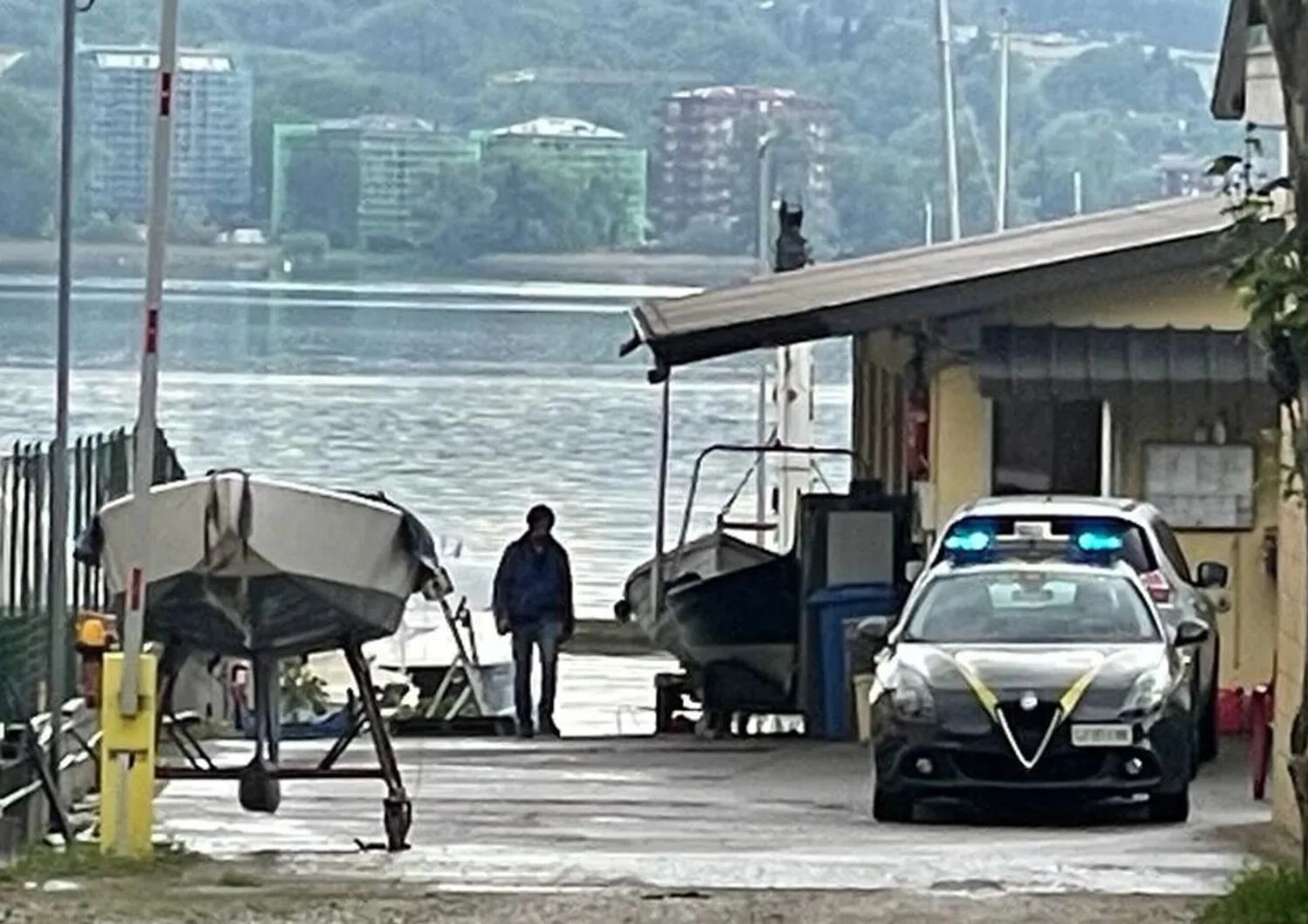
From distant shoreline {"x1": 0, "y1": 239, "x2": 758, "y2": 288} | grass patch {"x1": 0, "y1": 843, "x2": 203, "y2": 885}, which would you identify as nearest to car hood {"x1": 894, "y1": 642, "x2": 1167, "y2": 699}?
grass patch {"x1": 0, "y1": 843, "x2": 203, "y2": 885}

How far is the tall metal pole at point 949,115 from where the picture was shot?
1673 inches

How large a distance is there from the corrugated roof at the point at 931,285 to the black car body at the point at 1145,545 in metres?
2.01

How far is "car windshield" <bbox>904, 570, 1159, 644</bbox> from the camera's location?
1830 cm

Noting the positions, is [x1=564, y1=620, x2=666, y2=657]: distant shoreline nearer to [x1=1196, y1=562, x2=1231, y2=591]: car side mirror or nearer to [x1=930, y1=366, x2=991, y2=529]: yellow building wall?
[x1=930, y1=366, x2=991, y2=529]: yellow building wall

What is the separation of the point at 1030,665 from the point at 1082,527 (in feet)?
11.1

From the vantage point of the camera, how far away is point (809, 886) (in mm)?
12383

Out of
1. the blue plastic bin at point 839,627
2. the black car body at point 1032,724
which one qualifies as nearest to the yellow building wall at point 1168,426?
the blue plastic bin at point 839,627

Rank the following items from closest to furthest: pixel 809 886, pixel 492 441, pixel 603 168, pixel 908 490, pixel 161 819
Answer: pixel 809 886 → pixel 161 819 → pixel 908 490 → pixel 603 168 → pixel 492 441

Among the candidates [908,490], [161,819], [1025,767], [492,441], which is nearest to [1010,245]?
[908,490]

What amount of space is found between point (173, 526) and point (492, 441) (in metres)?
47.4

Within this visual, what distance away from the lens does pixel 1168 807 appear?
56.7 feet

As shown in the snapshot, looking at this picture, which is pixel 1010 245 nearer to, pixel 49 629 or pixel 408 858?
pixel 49 629

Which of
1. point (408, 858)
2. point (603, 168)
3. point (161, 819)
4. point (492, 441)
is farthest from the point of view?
point (492, 441)

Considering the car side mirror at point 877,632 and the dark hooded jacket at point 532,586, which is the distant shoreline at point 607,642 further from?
the car side mirror at point 877,632
